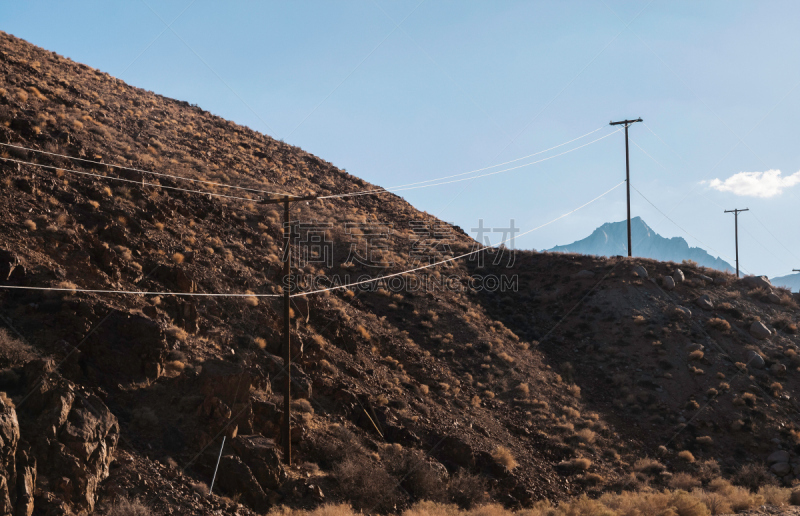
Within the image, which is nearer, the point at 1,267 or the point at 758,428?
the point at 1,267

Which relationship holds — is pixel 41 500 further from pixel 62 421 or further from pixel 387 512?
pixel 387 512

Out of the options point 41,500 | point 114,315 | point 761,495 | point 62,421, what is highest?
point 114,315

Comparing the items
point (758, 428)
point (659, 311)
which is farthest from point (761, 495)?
point (659, 311)

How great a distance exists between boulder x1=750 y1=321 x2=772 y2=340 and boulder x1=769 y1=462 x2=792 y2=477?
39.2ft

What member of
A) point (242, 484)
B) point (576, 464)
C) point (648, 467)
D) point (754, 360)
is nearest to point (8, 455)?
point (242, 484)

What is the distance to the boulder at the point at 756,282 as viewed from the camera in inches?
1590

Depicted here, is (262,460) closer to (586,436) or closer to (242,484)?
(242,484)

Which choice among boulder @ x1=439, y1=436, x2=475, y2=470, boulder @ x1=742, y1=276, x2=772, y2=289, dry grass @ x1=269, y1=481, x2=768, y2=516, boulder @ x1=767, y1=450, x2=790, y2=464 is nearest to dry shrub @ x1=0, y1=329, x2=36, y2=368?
dry grass @ x1=269, y1=481, x2=768, y2=516

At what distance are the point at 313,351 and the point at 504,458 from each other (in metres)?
8.42

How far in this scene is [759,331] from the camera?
3428cm

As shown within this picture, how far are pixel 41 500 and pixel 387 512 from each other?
9.00 m

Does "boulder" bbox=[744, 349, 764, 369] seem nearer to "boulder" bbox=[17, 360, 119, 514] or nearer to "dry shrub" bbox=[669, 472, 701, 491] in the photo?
"dry shrub" bbox=[669, 472, 701, 491]

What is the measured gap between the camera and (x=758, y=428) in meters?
26.6

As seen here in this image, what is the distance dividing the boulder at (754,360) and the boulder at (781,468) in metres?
8.28
